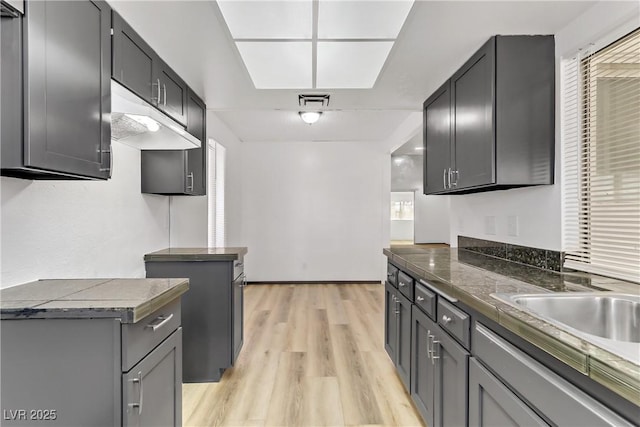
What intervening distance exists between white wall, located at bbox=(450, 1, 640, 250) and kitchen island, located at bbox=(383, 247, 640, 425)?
0.22 m

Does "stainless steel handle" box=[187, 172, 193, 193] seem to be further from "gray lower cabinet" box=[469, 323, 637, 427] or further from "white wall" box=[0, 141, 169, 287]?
"gray lower cabinet" box=[469, 323, 637, 427]

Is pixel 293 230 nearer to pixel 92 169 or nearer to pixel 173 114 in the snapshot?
pixel 173 114

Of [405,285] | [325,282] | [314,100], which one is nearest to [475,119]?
[405,285]

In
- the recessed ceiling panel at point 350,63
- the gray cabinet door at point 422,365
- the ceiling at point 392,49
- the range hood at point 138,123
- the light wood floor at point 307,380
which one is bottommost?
the light wood floor at point 307,380

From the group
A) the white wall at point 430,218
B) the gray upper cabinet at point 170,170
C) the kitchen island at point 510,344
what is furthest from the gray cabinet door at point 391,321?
the white wall at point 430,218

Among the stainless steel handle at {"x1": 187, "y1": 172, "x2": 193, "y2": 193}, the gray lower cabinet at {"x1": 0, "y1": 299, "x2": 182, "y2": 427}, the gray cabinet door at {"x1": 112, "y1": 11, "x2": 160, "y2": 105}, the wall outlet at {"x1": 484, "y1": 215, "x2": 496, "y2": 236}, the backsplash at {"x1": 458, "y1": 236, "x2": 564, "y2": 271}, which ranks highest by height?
the gray cabinet door at {"x1": 112, "y1": 11, "x2": 160, "y2": 105}

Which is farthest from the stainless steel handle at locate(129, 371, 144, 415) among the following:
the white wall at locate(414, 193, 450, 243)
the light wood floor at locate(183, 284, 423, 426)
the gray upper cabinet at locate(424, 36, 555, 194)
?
the white wall at locate(414, 193, 450, 243)

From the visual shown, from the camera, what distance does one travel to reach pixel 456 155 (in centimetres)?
250

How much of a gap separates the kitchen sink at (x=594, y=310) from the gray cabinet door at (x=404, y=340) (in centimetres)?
94

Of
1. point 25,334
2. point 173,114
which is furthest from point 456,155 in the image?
point 25,334

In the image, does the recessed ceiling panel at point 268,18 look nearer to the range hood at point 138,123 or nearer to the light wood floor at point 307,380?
the range hood at point 138,123

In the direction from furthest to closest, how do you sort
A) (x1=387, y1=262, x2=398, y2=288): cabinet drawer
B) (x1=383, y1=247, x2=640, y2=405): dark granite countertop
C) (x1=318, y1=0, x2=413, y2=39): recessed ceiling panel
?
(x1=387, y1=262, x2=398, y2=288): cabinet drawer, (x1=318, y1=0, x2=413, y2=39): recessed ceiling panel, (x1=383, y1=247, x2=640, y2=405): dark granite countertop

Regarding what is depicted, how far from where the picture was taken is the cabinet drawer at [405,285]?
224 cm

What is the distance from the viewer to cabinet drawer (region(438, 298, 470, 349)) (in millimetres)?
1481
